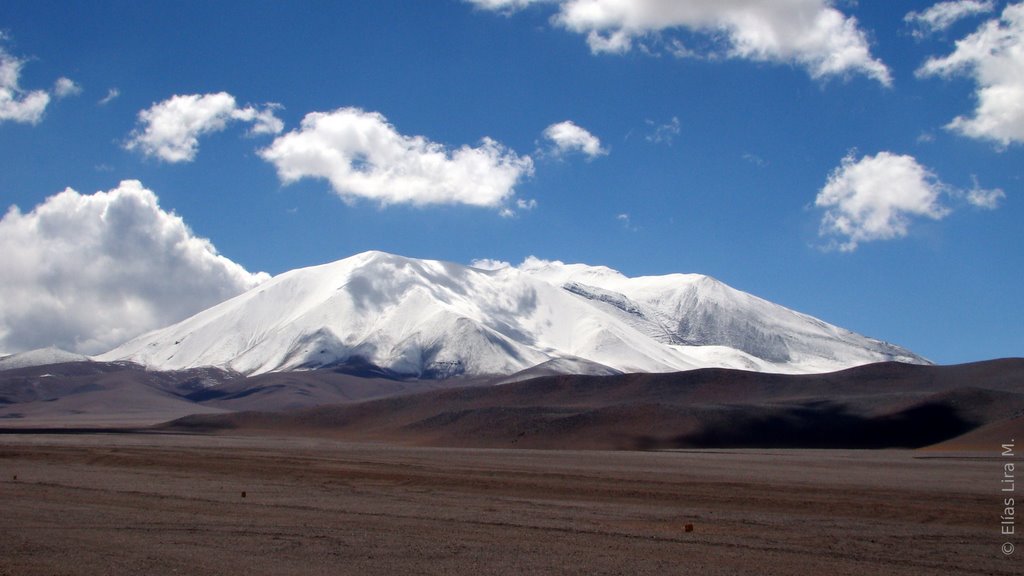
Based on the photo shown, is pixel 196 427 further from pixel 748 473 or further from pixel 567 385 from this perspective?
pixel 748 473

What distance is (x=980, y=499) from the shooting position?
4250 cm

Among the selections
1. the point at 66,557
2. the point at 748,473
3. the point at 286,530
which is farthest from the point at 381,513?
the point at 748,473

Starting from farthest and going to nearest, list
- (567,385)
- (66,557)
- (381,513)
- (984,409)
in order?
1. (567,385)
2. (984,409)
3. (381,513)
4. (66,557)

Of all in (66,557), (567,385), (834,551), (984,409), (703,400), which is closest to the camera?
(66,557)

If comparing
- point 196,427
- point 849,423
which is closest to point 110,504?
point 849,423

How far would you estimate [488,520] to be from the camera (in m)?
33.2

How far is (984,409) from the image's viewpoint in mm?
106188

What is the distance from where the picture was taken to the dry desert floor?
24.7 metres

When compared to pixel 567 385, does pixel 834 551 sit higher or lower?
lower

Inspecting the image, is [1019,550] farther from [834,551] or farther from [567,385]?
[567,385]

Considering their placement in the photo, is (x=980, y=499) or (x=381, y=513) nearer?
(x=381, y=513)

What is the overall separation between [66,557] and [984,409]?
10051cm

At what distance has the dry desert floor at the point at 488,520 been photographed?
2467cm

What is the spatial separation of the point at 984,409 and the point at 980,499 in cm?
6992
